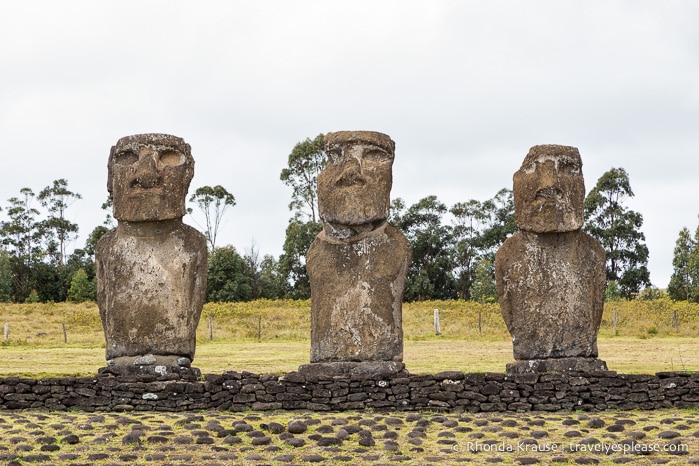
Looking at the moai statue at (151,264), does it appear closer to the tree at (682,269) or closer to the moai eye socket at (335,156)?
the moai eye socket at (335,156)

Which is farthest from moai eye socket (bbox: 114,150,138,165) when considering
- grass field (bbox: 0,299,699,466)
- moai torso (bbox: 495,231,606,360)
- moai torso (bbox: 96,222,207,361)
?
moai torso (bbox: 495,231,606,360)

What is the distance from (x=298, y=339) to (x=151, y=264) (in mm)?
15122

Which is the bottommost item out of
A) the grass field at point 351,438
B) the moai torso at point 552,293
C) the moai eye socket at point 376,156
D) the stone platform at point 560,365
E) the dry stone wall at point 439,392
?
the grass field at point 351,438

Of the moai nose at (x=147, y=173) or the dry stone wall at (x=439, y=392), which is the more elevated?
the moai nose at (x=147, y=173)

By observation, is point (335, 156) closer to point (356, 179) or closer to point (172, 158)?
point (356, 179)

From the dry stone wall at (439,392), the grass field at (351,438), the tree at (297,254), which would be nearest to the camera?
the grass field at (351,438)

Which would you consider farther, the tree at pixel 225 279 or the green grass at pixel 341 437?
the tree at pixel 225 279

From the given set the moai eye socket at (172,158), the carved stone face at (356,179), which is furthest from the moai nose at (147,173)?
the carved stone face at (356,179)

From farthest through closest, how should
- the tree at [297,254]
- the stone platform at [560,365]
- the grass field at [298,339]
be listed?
the tree at [297,254]
the grass field at [298,339]
the stone platform at [560,365]

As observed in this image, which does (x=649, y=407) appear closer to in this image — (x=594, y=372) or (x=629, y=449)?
(x=594, y=372)

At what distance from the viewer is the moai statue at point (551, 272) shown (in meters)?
14.6

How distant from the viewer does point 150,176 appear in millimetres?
14789

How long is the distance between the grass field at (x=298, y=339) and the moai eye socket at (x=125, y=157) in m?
4.50

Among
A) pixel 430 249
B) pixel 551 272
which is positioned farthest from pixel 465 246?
pixel 551 272
